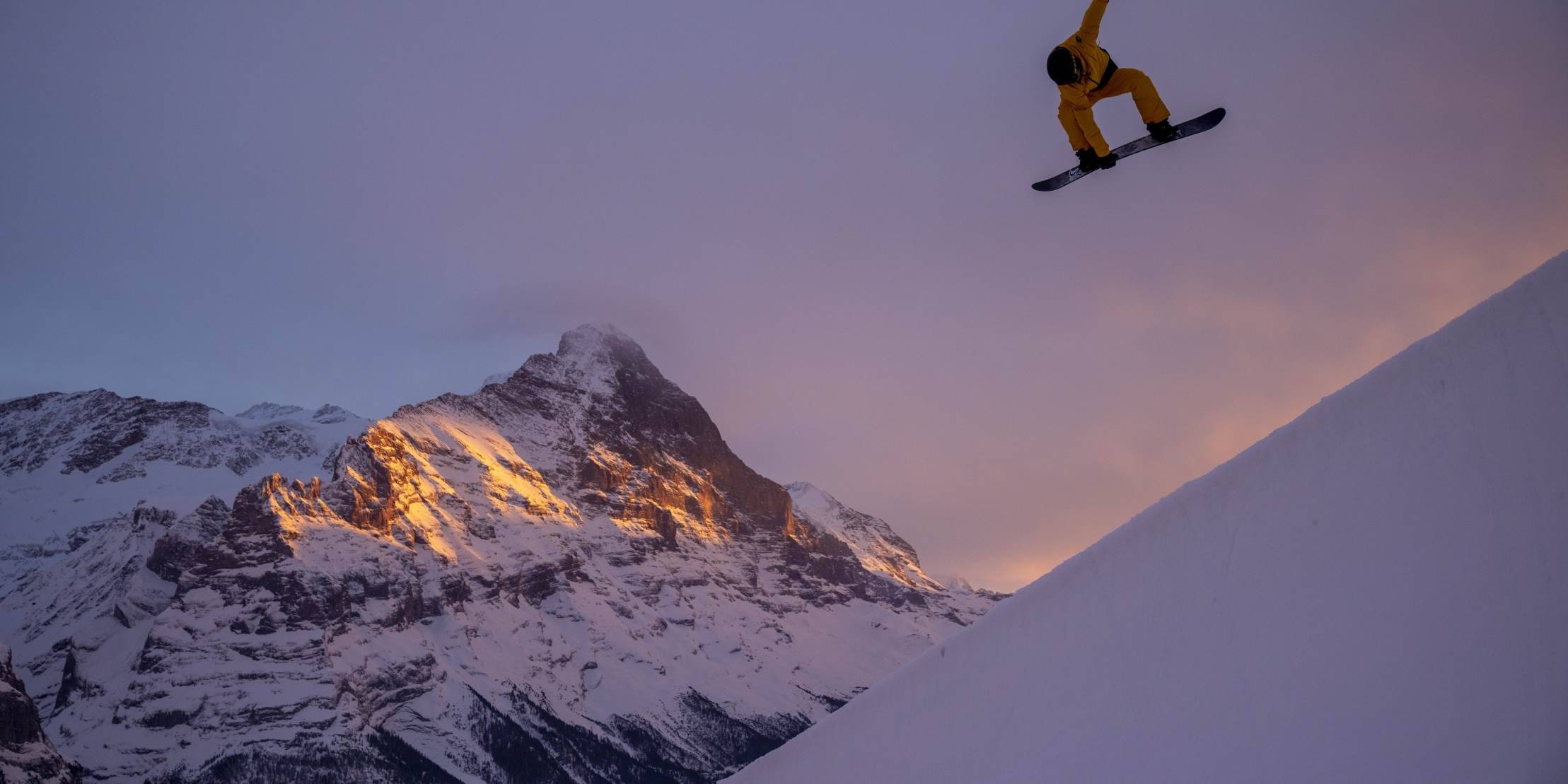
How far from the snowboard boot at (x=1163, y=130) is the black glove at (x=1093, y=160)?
46 cm

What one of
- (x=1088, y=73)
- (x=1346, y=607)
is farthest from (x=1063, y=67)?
(x=1346, y=607)

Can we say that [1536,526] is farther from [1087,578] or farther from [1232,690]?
[1087,578]

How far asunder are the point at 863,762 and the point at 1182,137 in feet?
21.0

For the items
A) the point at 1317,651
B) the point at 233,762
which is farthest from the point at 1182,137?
the point at 233,762

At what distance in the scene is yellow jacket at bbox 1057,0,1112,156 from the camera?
883cm

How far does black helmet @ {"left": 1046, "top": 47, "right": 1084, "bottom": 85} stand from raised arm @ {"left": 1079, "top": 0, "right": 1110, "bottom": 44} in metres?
0.20

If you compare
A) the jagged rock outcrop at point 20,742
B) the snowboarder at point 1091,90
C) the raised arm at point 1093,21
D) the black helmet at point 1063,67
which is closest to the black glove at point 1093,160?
the snowboarder at point 1091,90

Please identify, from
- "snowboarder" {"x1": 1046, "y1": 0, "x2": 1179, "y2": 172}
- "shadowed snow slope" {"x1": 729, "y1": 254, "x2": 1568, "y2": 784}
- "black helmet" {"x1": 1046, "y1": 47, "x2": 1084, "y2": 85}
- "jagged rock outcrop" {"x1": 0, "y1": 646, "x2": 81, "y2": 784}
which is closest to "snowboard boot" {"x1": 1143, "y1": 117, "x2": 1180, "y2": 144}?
"snowboarder" {"x1": 1046, "y1": 0, "x2": 1179, "y2": 172}

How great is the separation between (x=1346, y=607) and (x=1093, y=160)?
5500mm

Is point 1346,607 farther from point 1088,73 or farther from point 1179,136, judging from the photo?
point 1179,136

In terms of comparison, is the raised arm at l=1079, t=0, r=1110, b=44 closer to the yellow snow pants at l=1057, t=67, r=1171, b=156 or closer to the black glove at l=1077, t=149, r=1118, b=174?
the yellow snow pants at l=1057, t=67, r=1171, b=156

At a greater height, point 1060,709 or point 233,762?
point 233,762

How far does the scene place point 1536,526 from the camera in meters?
5.07

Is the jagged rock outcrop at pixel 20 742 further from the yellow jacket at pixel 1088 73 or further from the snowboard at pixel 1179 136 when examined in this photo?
the yellow jacket at pixel 1088 73
